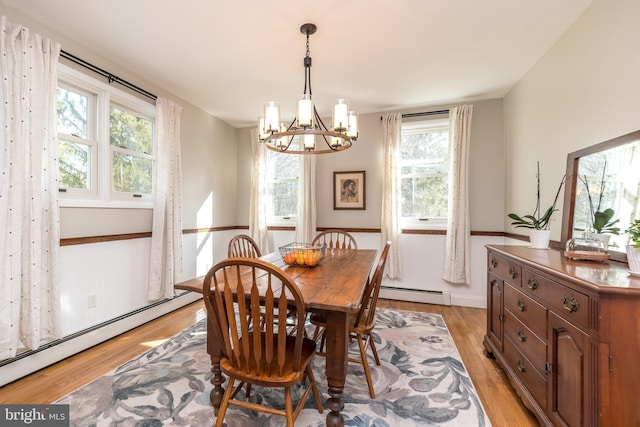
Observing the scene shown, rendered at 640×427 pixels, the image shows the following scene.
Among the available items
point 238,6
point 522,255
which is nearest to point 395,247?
point 522,255

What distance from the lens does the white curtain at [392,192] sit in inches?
136

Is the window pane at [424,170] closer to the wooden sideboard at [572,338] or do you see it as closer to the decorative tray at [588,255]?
the wooden sideboard at [572,338]

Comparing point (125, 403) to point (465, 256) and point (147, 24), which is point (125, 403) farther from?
point (465, 256)

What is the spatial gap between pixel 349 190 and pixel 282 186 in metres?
1.00

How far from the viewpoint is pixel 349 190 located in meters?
3.78

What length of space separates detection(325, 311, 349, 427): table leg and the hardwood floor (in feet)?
2.85

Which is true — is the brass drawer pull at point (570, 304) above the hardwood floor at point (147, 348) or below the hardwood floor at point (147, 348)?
above

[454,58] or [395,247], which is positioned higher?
[454,58]

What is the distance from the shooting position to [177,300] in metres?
3.22

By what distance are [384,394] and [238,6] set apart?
256cm

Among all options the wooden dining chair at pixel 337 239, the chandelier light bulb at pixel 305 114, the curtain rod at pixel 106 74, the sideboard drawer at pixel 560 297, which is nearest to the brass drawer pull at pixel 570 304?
the sideboard drawer at pixel 560 297

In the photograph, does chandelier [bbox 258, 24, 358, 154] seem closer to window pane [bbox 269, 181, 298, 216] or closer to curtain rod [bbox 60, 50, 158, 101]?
curtain rod [bbox 60, 50, 158, 101]

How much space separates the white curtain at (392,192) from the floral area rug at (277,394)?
51.0 inches

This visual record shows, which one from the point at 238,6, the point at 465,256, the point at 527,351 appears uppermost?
the point at 238,6
